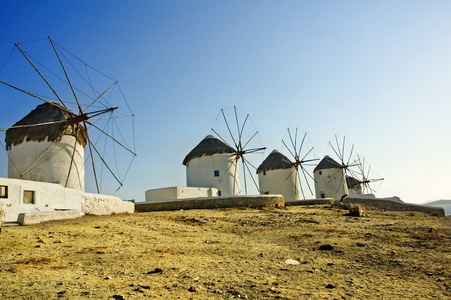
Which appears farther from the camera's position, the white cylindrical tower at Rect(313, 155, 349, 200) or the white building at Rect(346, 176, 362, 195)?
the white building at Rect(346, 176, 362, 195)

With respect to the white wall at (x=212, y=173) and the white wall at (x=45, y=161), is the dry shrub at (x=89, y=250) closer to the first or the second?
the white wall at (x=45, y=161)

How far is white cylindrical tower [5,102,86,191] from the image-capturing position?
45.6 ft

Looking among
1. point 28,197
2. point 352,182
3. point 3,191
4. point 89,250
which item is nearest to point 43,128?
point 28,197

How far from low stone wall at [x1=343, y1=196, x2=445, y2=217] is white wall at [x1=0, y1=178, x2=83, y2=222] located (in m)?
15.8

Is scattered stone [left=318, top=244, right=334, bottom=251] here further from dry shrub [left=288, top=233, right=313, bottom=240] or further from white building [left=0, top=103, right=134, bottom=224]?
white building [left=0, top=103, right=134, bottom=224]

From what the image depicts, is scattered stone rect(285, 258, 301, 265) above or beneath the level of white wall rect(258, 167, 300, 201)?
beneath

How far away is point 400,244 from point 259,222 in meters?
4.81

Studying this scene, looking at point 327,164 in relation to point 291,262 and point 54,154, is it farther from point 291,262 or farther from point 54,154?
point 291,262

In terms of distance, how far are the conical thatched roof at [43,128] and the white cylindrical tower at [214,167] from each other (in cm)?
1141

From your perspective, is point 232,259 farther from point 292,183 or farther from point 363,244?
point 292,183

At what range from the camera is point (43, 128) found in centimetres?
1416

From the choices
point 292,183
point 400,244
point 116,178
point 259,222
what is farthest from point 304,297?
point 292,183

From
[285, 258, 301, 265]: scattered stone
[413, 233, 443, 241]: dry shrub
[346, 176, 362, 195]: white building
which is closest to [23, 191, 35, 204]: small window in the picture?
[285, 258, 301, 265]: scattered stone

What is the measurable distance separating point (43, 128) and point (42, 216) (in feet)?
21.1
